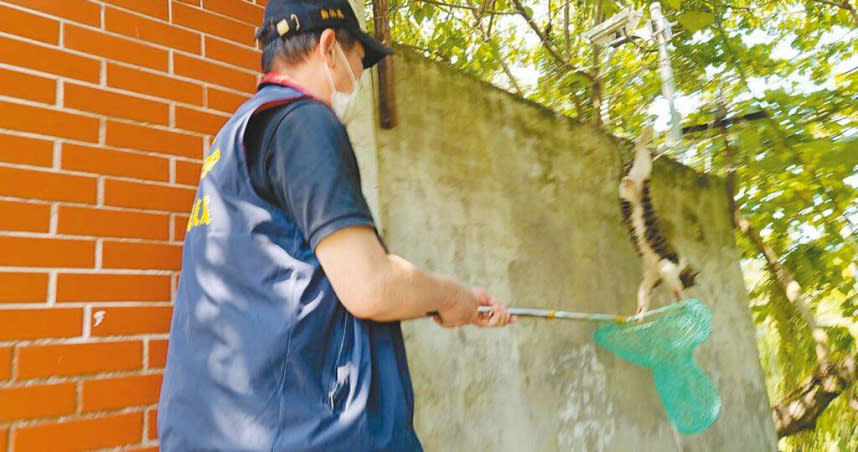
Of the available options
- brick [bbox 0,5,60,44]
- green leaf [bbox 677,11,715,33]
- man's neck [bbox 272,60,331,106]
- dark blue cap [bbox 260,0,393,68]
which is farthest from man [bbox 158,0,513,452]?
green leaf [bbox 677,11,715,33]

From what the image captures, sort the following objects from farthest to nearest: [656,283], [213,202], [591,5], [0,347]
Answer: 1. [591,5]
2. [656,283]
3. [0,347]
4. [213,202]

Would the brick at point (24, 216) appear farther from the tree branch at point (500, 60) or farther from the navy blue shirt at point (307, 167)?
the tree branch at point (500, 60)

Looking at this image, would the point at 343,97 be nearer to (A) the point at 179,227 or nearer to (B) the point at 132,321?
(A) the point at 179,227

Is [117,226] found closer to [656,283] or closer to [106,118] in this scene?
[106,118]

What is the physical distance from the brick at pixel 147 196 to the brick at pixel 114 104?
21 cm

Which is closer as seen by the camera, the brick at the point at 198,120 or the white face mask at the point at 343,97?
the white face mask at the point at 343,97

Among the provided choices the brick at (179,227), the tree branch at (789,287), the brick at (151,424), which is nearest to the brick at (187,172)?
the brick at (179,227)

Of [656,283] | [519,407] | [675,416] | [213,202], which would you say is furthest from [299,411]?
[656,283]

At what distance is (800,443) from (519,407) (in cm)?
498

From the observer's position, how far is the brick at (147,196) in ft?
6.00

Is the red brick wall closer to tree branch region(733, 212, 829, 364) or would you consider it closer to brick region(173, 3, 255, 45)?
brick region(173, 3, 255, 45)

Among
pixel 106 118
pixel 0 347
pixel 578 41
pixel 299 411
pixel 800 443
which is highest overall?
pixel 578 41

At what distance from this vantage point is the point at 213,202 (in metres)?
1.41

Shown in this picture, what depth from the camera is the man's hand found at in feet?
4.94
